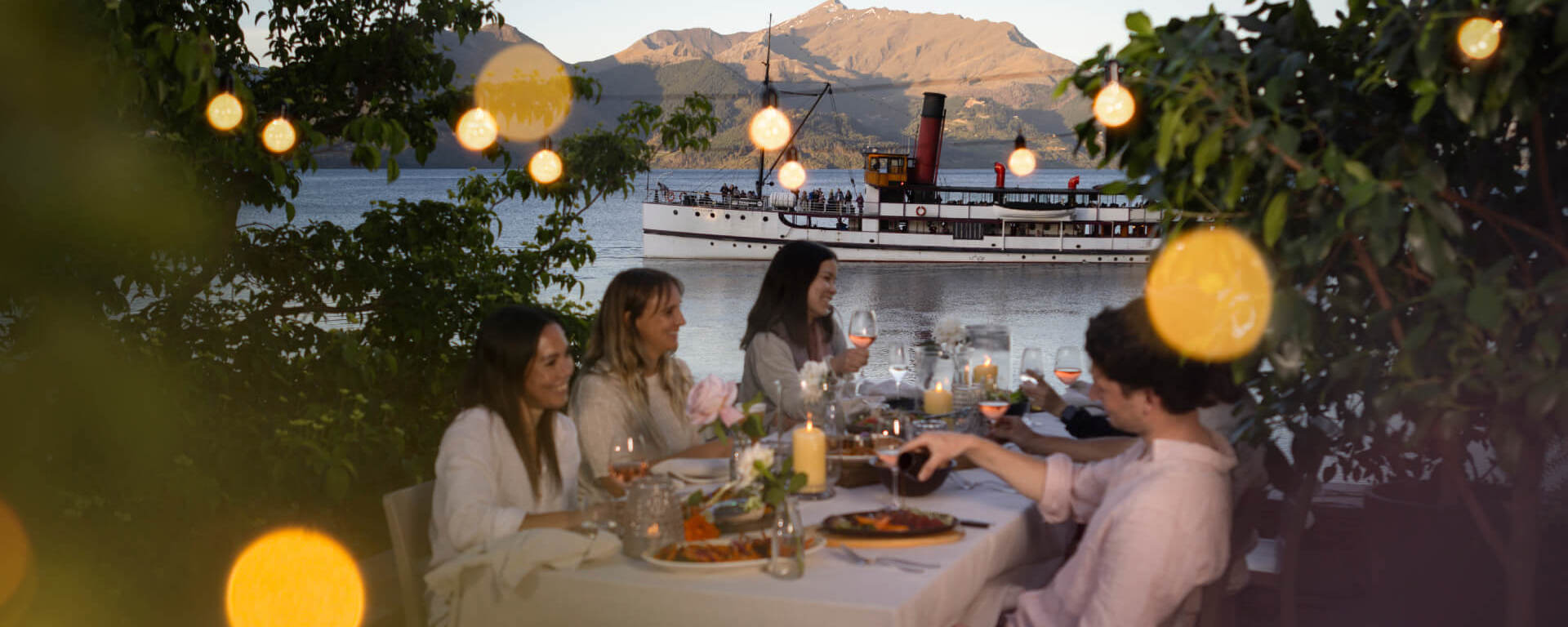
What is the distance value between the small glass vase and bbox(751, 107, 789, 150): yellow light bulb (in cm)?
338

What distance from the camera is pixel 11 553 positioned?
3375 mm

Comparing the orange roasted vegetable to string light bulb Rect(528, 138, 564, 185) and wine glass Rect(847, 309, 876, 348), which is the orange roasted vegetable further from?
string light bulb Rect(528, 138, 564, 185)

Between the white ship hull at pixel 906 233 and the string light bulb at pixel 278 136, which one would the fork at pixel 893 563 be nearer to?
the string light bulb at pixel 278 136

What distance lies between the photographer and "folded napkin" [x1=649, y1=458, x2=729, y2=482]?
283cm

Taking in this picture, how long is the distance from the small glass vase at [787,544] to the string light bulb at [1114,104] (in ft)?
2.84

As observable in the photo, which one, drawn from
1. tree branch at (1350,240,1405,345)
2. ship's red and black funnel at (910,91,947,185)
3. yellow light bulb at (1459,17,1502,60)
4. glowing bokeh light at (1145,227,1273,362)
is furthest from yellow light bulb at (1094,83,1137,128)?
ship's red and black funnel at (910,91,947,185)

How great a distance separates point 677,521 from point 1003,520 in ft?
2.45

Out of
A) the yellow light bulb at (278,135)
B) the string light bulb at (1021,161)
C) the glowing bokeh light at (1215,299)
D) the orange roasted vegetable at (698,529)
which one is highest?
the string light bulb at (1021,161)

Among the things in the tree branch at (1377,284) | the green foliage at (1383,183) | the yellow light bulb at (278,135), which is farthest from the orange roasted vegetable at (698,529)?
the yellow light bulb at (278,135)

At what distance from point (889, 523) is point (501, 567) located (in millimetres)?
734

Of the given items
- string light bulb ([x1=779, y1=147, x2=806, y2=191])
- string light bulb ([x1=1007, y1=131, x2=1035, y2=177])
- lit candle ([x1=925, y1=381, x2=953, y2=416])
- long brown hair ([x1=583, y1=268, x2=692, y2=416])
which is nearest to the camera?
long brown hair ([x1=583, y1=268, x2=692, y2=416])

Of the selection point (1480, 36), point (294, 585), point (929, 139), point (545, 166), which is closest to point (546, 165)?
point (545, 166)

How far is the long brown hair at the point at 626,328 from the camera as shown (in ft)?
10.6

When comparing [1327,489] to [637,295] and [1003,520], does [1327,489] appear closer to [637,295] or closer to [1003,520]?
[1003,520]
